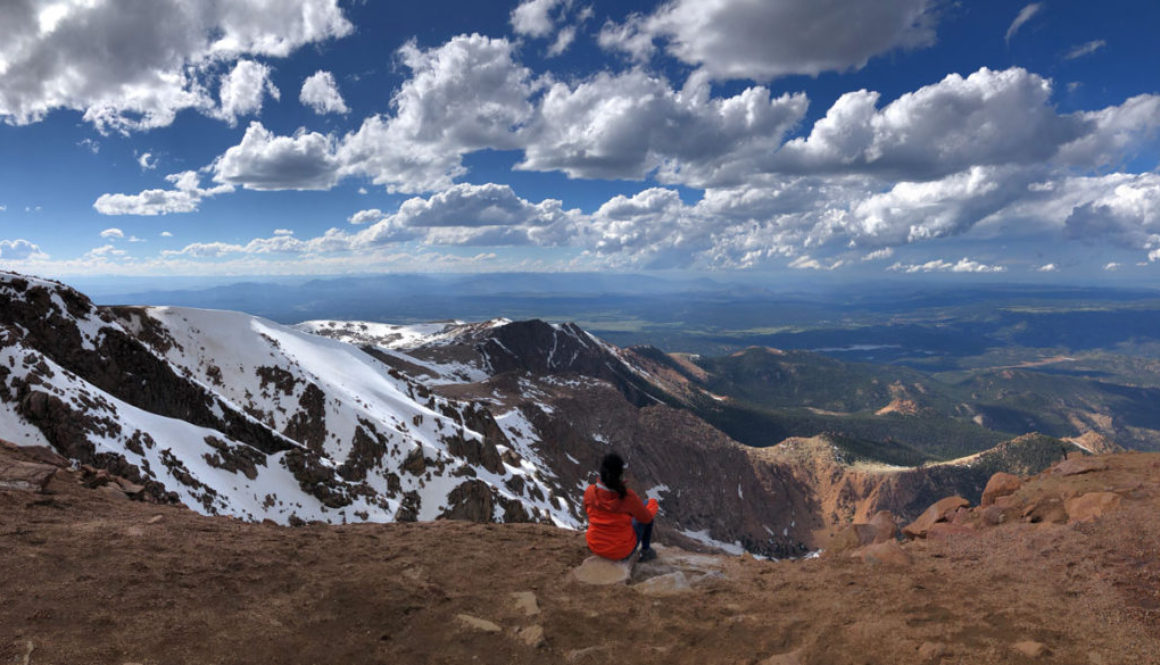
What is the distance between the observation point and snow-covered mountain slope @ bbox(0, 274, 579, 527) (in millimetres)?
23312

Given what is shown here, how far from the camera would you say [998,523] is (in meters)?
12.1

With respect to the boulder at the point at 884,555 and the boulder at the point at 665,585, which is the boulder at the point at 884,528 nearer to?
the boulder at the point at 884,555

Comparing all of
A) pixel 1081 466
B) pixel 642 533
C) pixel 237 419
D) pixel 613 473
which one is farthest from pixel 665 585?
pixel 237 419

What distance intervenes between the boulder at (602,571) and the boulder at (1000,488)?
11713mm

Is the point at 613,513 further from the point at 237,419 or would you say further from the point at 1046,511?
the point at 237,419

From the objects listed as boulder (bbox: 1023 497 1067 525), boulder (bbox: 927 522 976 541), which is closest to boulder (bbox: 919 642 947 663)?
boulder (bbox: 927 522 976 541)

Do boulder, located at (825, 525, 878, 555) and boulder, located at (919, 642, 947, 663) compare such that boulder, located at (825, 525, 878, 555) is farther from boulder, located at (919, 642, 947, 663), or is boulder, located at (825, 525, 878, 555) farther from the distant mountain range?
the distant mountain range

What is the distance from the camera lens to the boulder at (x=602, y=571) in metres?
9.30

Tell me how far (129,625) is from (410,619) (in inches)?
144

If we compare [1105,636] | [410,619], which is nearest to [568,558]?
[410,619]

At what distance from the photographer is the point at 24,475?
39.2ft

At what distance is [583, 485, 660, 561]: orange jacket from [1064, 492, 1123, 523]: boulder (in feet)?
30.4

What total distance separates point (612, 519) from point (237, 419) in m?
37.5

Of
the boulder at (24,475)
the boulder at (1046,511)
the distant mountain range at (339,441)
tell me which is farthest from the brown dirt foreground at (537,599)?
the distant mountain range at (339,441)
